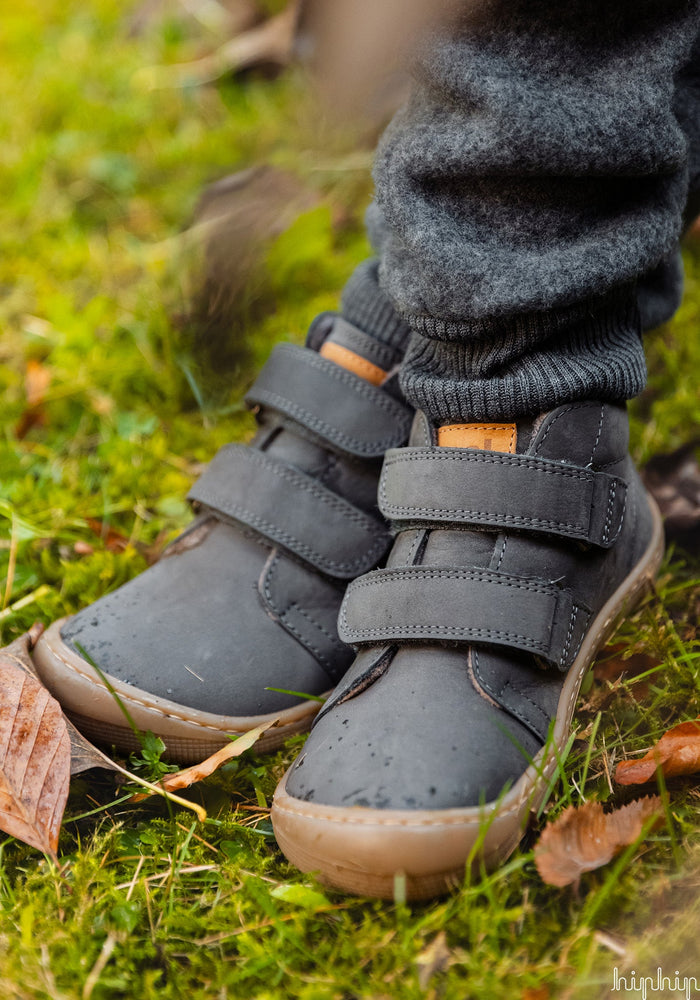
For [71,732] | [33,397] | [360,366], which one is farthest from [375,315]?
[33,397]

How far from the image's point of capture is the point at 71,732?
3.84ft

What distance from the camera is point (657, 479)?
5.37ft

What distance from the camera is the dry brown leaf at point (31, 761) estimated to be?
1.04 m

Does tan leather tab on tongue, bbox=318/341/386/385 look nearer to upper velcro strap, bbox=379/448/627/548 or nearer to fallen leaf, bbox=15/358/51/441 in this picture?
upper velcro strap, bbox=379/448/627/548

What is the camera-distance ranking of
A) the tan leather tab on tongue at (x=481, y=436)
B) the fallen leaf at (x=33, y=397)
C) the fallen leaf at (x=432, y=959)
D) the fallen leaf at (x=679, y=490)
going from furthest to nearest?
1. the fallen leaf at (x=33, y=397)
2. the fallen leaf at (x=679, y=490)
3. the tan leather tab on tongue at (x=481, y=436)
4. the fallen leaf at (x=432, y=959)

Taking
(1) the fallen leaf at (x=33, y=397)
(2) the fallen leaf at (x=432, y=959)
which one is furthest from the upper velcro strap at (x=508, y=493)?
(1) the fallen leaf at (x=33, y=397)

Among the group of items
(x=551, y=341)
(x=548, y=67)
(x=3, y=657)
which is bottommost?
(x=3, y=657)

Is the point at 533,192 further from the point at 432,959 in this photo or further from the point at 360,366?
the point at 432,959

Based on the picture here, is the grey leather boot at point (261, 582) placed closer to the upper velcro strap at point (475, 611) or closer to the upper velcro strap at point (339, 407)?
the upper velcro strap at point (339, 407)

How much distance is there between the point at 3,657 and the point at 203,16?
321cm

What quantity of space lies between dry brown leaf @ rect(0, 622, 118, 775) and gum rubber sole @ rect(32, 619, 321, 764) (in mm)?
22

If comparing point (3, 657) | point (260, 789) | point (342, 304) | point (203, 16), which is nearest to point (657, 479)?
point (342, 304)

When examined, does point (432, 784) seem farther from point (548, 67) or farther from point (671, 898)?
point (548, 67)

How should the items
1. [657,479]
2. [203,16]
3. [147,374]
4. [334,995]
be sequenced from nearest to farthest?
[334,995] < [657,479] < [147,374] < [203,16]
